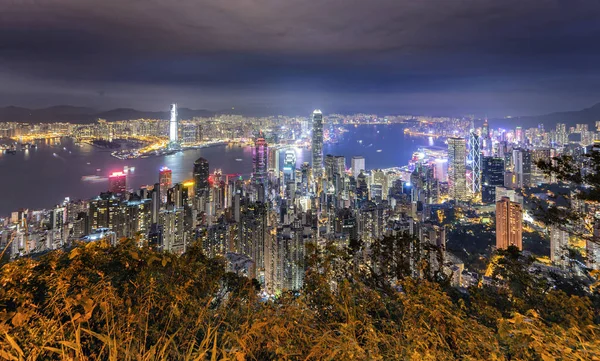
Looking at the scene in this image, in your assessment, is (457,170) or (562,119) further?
(562,119)

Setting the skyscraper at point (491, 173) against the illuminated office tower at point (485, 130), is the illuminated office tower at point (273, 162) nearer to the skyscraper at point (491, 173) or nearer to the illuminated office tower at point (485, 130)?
the skyscraper at point (491, 173)

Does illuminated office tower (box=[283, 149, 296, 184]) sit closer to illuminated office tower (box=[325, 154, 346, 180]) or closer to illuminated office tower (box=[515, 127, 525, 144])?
illuminated office tower (box=[325, 154, 346, 180])

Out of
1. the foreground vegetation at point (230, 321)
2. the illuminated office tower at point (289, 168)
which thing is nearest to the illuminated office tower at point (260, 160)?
the illuminated office tower at point (289, 168)

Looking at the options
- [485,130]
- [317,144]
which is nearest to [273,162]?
[317,144]

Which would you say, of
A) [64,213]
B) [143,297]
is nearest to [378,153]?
[64,213]

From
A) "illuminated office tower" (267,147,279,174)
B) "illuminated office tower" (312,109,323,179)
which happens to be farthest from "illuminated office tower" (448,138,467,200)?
"illuminated office tower" (267,147,279,174)

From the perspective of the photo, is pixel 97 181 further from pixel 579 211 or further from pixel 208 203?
pixel 579 211

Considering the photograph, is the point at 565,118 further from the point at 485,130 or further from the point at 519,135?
the point at 485,130
